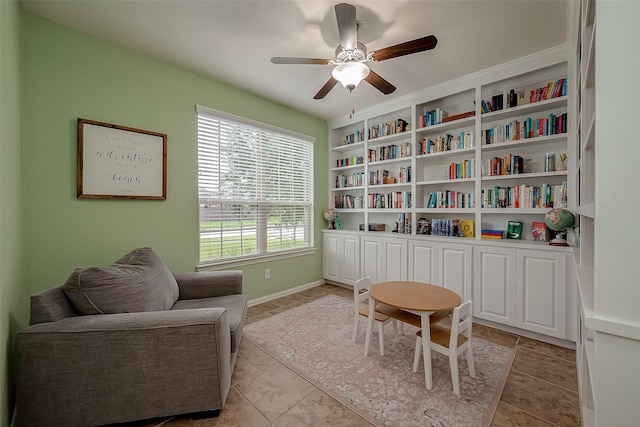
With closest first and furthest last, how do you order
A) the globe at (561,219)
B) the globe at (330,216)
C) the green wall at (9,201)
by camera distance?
1. the green wall at (9,201)
2. the globe at (561,219)
3. the globe at (330,216)

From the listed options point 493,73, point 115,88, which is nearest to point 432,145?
point 493,73

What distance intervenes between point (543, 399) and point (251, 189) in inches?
126

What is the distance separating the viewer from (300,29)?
2088 millimetres

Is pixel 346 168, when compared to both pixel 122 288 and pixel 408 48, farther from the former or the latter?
pixel 122 288

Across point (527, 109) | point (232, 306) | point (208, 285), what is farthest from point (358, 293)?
point (527, 109)

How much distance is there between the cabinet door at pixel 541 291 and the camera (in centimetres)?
227

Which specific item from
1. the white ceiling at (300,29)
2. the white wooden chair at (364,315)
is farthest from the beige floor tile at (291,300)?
the white ceiling at (300,29)

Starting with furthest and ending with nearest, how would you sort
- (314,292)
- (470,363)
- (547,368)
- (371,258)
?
1. (314,292)
2. (371,258)
3. (547,368)
4. (470,363)

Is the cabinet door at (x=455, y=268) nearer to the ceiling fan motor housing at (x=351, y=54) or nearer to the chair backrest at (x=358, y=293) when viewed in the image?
the chair backrest at (x=358, y=293)

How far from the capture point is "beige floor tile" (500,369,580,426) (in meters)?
1.53

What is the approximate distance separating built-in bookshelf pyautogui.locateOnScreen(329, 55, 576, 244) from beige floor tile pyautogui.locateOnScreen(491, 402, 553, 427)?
1.75 m

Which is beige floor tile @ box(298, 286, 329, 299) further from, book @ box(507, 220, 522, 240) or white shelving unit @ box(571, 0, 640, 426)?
white shelving unit @ box(571, 0, 640, 426)

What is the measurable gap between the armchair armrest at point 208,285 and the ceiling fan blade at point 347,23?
6.97 feet

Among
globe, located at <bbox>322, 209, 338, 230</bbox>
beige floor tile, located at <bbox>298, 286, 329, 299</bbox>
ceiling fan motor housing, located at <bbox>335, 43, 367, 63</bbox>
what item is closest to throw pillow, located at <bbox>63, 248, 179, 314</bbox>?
beige floor tile, located at <bbox>298, 286, 329, 299</bbox>
